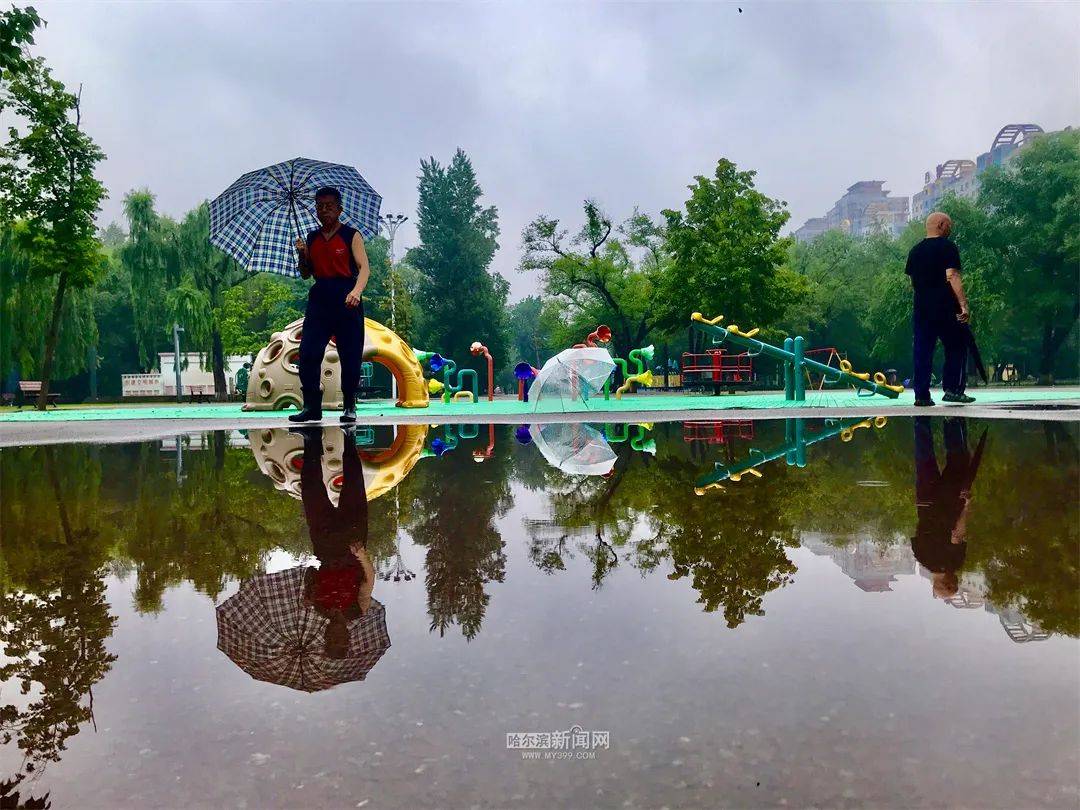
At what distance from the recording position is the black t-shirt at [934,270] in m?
11.6

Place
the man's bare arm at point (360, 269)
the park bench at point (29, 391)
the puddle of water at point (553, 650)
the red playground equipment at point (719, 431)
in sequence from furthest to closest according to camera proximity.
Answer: the park bench at point (29, 391), the man's bare arm at point (360, 269), the red playground equipment at point (719, 431), the puddle of water at point (553, 650)

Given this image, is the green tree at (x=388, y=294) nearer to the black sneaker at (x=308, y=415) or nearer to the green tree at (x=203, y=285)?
the green tree at (x=203, y=285)

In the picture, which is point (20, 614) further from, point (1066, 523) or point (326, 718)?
point (1066, 523)

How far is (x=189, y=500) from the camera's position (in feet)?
16.6

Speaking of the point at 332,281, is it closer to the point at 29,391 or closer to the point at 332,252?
the point at 332,252

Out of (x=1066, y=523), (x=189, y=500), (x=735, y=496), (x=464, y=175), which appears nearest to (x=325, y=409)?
(x=189, y=500)

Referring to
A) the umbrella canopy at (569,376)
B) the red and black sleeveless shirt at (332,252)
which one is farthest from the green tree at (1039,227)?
the red and black sleeveless shirt at (332,252)

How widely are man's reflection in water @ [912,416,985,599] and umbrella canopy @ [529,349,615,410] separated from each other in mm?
8494

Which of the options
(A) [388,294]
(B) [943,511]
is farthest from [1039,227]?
(B) [943,511]

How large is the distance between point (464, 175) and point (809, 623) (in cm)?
6060

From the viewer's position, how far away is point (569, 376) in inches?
630

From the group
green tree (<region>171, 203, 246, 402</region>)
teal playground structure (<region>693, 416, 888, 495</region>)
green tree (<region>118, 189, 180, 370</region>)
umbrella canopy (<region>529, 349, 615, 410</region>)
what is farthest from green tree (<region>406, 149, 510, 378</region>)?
teal playground structure (<region>693, 416, 888, 495</region>)

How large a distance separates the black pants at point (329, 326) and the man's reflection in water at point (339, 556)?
14.3 ft

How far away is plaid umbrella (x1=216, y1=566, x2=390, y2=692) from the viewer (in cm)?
206
